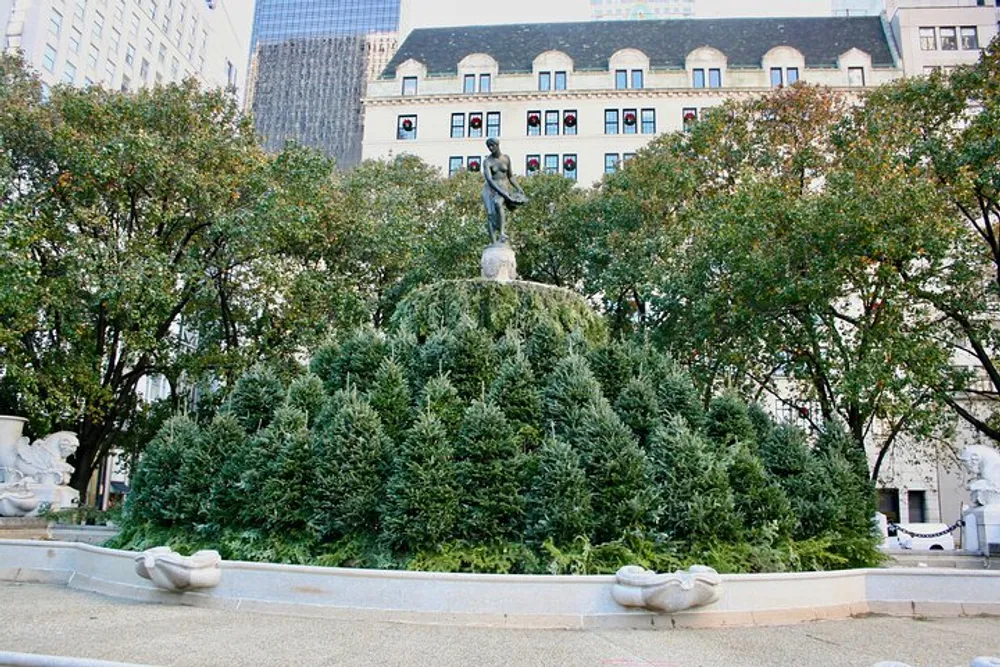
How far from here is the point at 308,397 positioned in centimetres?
1470

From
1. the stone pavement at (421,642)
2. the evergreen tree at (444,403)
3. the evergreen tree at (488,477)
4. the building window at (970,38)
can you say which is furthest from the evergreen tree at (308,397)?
the building window at (970,38)

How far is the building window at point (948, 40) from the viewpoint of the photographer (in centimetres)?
5169

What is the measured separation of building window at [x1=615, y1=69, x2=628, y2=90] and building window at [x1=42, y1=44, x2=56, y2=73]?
3987 centimetres

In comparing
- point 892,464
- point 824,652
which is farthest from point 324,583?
point 892,464

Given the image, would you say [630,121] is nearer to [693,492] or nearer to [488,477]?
[693,492]

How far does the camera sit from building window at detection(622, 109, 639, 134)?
54.8 meters

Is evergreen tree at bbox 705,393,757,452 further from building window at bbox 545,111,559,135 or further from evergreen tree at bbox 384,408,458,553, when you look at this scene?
building window at bbox 545,111,559,135

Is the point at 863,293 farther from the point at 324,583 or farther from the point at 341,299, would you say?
the point at 324,583

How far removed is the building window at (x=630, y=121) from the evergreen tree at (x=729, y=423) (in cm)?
4367

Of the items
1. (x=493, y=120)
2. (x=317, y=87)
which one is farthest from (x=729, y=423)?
(x=317, y=87)

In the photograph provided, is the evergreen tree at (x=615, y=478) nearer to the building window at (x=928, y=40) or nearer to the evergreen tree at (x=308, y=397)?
the evergreen tree at (x=308, y=397)

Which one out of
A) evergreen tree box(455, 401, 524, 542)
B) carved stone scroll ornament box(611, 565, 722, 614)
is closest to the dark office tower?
evergreen tree box(455, 401, 524, 542)

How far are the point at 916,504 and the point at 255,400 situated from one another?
37.5 m

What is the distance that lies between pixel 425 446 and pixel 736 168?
21.1 meters
